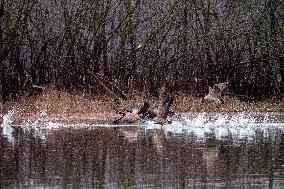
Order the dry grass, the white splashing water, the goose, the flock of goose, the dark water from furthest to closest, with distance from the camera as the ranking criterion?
the goose
the dry grass
the flock of goose
the white splashing water
the dark water

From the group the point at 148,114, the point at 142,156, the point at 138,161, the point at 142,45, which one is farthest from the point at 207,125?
the point at 142,45

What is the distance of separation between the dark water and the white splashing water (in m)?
0.54

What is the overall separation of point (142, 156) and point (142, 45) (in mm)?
14264

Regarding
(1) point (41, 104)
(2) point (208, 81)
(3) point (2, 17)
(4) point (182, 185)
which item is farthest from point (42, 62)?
(4) point (182, 185)

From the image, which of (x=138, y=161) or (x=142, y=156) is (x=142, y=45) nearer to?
(x=142, y=156)

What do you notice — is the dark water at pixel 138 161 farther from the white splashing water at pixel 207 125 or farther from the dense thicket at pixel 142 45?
the dense thicket at pixel 142 45

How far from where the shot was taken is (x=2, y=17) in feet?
75.6

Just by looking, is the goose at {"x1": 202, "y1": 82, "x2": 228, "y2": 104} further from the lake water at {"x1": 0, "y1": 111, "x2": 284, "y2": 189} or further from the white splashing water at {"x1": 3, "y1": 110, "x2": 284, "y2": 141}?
the lake water at {"x1": 0, "y1": 111, "x2": 284, "y2": 189}

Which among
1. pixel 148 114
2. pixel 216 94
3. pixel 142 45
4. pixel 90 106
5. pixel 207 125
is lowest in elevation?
pixel 207 125

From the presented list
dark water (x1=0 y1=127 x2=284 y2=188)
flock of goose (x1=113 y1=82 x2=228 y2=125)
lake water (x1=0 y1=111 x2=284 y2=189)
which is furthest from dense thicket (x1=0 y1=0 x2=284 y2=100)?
dark water (x1=0 y1=127 x2=284 y2=188)

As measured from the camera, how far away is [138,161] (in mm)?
10016

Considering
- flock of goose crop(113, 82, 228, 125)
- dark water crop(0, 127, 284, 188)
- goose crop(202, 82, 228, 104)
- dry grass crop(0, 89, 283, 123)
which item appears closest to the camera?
dark water crop(0, 127, 284, 188)

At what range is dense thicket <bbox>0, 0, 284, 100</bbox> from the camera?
23.8 m

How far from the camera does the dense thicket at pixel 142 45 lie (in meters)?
23.8
